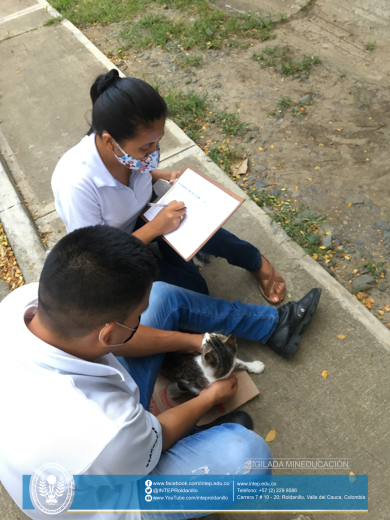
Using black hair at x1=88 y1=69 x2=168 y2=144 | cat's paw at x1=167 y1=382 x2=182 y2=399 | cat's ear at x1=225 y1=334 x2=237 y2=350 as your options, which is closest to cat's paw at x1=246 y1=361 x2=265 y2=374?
cat's ear at x1=225 y1=334 x2=237 y2=350

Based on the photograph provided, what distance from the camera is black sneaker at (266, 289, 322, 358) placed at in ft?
7.60

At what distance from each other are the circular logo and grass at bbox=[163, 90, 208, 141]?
3.38 m

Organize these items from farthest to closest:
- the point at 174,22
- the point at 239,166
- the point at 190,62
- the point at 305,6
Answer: the point at 174,22, the point at 305,6, the point at 190,62, the point at 239,166

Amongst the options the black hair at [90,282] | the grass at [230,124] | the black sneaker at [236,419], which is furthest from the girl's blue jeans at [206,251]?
the grass at [230,124]

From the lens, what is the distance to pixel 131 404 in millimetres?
1320

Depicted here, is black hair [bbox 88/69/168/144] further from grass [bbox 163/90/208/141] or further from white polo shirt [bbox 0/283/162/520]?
grass [bbox 163/90/208/141]

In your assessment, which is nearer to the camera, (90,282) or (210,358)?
(90,282)

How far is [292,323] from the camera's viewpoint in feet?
7.71

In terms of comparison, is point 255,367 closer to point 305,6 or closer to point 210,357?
point 210,357

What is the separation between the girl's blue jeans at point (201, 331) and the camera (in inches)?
63.1

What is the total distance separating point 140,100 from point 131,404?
1.40 m

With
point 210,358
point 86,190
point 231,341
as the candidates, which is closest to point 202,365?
point 210,358

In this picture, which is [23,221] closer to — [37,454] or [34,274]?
[34,274]

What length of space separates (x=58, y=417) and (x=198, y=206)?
4.84 feet
